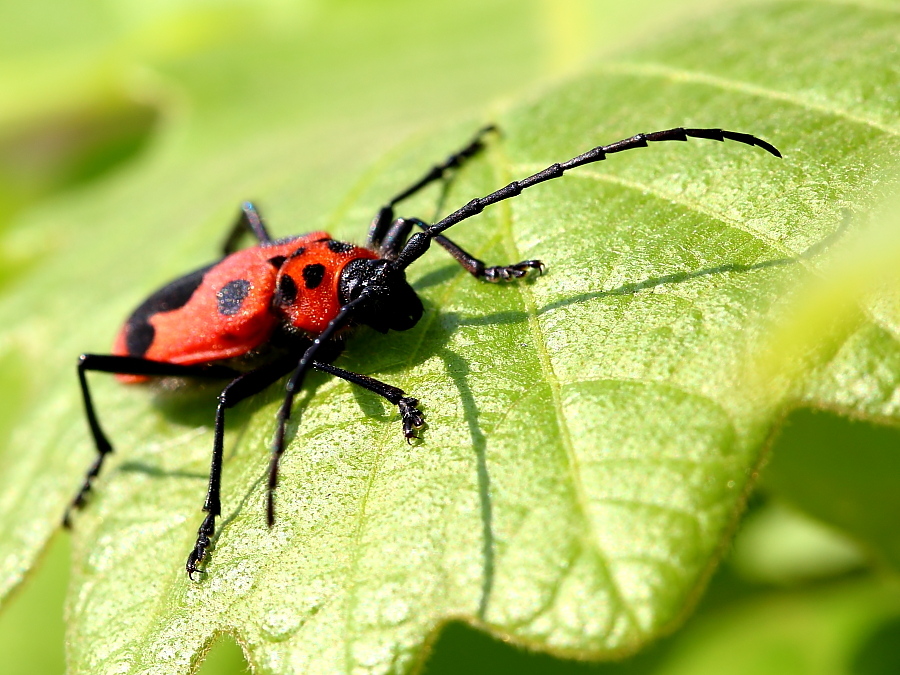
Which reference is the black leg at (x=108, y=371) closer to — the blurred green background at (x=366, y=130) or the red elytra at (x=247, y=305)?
the red elytra at (x=247, y=305)

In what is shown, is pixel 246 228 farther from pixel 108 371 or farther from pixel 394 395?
pixel 394 395

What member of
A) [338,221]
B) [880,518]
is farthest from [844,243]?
[338,221]

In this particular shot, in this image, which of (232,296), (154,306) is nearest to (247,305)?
(232,296)

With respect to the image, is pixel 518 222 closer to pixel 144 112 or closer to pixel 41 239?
pixel 41 239

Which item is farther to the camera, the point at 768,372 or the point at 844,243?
the point at 844,243

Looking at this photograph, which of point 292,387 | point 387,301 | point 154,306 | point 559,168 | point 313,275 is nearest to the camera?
point 292,387
